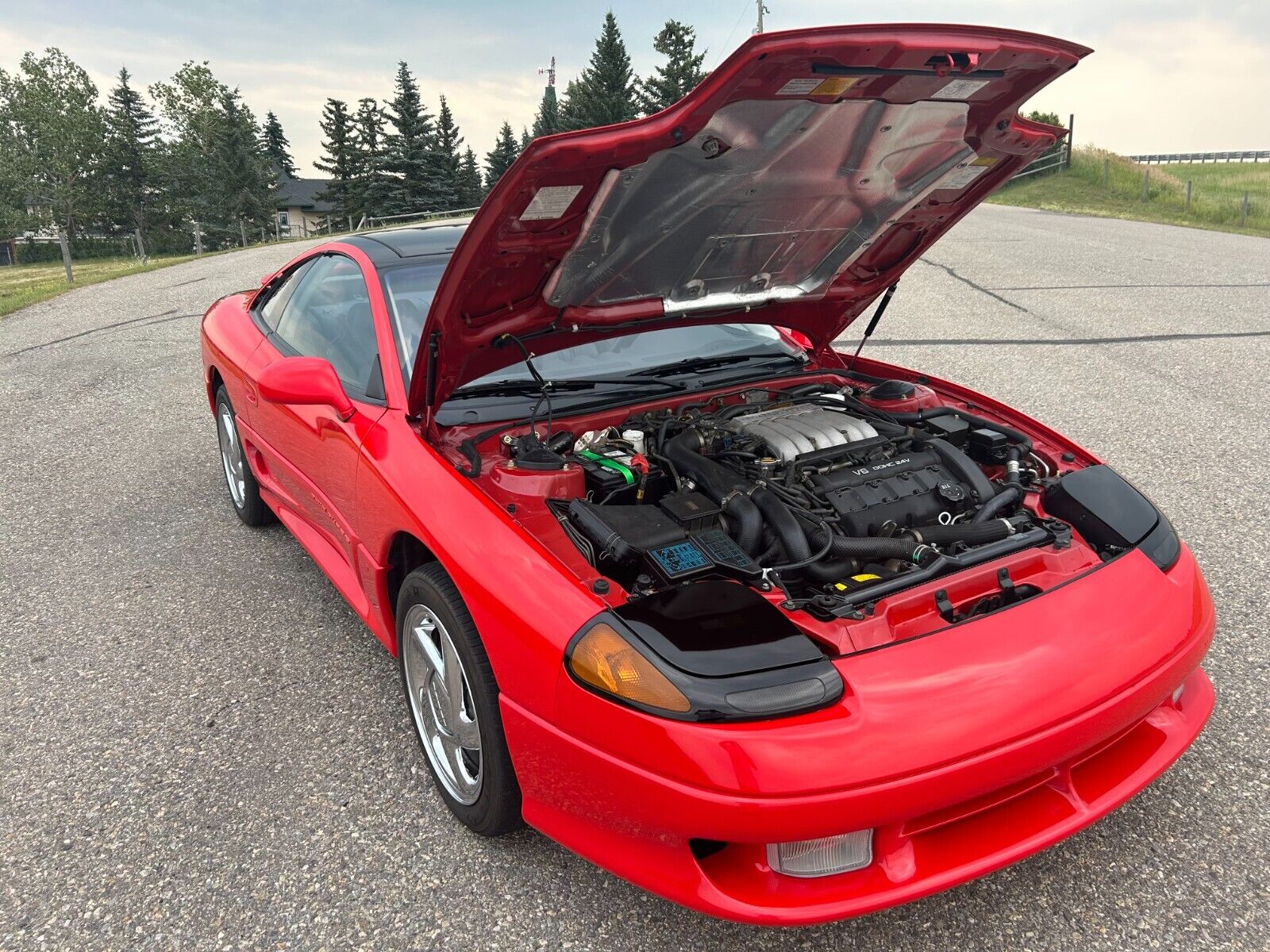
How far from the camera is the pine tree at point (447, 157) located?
4466cm

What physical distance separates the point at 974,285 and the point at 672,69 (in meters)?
43.5

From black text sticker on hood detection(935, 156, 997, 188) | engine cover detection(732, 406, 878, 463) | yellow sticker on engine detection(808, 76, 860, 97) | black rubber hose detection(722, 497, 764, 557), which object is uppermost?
yellow sticker on engine detection(808, 76, 860, 97)

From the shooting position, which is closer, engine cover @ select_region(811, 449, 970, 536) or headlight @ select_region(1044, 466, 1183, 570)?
headlight @ select_region(1044, 466, 1183, 570)

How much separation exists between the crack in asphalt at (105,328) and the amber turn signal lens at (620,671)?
356 inches

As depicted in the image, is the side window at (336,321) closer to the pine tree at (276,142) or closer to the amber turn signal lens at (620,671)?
the amber turn signal lens at (620,671)

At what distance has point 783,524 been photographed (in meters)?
2.21

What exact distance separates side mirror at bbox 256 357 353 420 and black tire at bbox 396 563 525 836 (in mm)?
685

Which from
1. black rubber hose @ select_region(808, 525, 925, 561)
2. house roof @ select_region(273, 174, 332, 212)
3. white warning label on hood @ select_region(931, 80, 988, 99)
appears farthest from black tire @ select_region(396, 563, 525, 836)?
house roof @ select_region(273, 174, 332, 212)

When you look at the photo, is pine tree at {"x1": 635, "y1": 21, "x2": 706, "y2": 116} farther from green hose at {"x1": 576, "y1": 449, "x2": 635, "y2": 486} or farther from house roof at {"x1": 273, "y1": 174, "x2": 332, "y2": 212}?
green hose at {"x1": 576, "y1": 449, "x2": 635, "y2": 486}

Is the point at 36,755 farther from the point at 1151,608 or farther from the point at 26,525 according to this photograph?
the point at 1151,608

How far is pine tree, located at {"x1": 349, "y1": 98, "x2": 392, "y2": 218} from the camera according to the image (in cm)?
4622

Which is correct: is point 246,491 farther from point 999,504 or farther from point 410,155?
point 410,155

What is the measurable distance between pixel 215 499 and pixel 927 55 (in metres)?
4.00

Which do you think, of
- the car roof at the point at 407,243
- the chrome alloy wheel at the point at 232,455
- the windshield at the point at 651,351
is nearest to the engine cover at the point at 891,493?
the windshield at the point at 651,351
